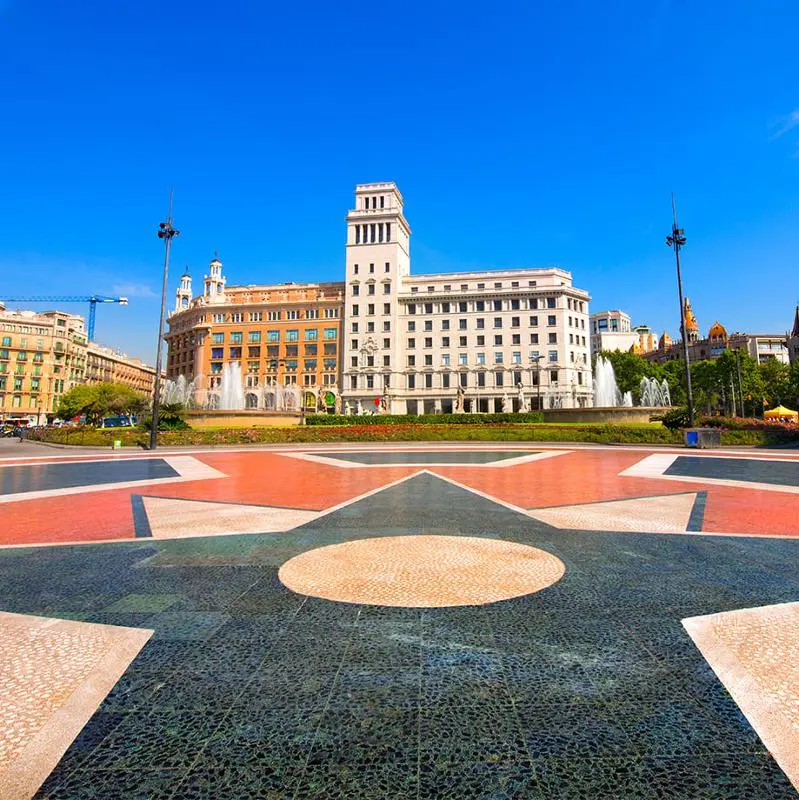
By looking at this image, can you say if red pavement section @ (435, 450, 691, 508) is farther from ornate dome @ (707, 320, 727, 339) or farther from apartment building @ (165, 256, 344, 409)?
A: ornate dome @ (707, 320, 727, 339)

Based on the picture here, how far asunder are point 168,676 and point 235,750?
0.89m

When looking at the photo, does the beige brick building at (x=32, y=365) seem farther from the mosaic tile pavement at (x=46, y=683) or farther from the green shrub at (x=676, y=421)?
the mosaic tile pavement at (x=46, y=683)

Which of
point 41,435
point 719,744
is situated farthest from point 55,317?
point 719,744

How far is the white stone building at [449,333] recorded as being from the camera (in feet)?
224

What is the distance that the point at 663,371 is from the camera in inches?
2913

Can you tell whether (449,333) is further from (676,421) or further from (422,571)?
(422,571)

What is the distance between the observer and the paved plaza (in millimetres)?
2059

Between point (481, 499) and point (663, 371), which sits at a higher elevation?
point (663, 371)

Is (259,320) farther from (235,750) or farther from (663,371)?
(235,750)

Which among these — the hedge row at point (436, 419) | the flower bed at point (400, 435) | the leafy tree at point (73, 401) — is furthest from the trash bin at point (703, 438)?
the leafy tree at point (73, 401)

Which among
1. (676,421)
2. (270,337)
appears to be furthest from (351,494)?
(270,337)

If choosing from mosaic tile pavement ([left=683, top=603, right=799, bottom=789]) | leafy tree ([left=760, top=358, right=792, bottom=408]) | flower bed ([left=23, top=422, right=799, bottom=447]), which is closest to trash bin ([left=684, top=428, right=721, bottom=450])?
flower bed ([left=23, top=422, right=799, bottom=447])

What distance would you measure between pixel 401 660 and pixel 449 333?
69370 mm

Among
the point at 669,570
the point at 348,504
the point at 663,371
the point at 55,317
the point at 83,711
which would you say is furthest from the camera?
the point at 55,317
